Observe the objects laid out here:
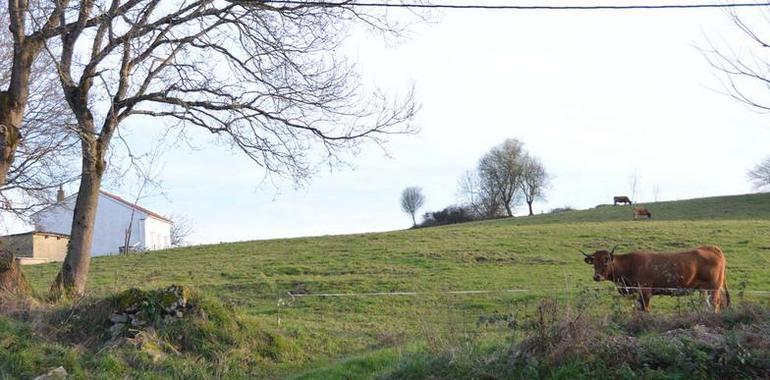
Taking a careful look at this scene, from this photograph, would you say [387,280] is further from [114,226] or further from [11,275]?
[114,226]

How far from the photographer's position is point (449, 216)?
84.3m

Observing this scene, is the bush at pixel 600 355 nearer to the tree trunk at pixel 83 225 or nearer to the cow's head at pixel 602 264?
the cow's head at pixel 602 264

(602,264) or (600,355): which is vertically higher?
(602,264)

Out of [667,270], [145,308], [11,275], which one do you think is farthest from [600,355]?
[11,275]

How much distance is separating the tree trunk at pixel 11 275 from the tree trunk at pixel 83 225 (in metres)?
0.80

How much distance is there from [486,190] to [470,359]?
7988 centimetres

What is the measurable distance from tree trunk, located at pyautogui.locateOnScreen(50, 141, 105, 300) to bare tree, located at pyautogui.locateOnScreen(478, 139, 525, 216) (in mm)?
72431

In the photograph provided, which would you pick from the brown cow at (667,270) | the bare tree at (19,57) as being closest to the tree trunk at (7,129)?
the bare tree at (19,57)

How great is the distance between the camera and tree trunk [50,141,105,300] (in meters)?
14.5

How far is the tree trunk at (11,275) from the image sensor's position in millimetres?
13266

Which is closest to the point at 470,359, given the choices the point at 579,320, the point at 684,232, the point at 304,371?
the point at 579,320

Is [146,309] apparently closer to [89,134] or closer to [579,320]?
[89,134]

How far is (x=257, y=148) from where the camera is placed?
15.7m

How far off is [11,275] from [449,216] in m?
72.3
